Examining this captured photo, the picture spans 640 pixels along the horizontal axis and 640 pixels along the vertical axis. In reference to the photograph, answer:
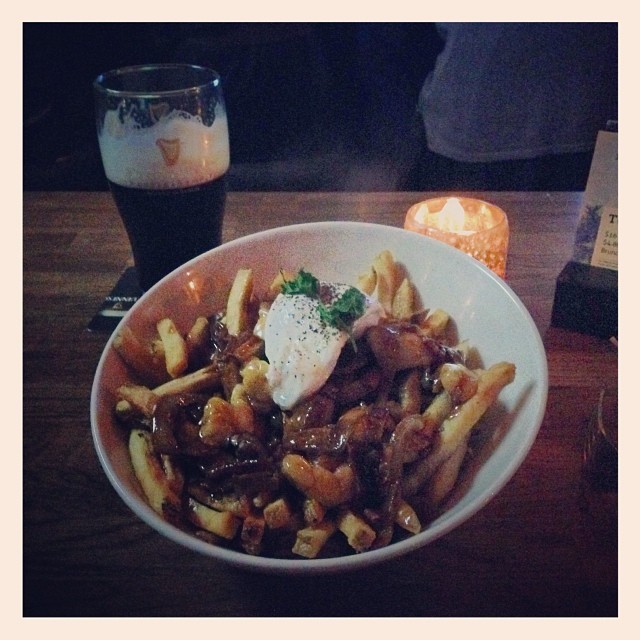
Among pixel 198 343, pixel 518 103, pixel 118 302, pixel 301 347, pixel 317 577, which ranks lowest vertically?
pixel 317 577

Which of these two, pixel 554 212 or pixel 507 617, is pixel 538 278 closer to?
pixel 554 212

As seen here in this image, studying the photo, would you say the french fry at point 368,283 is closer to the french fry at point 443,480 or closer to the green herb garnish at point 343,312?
the green herb garnish at point 343,312

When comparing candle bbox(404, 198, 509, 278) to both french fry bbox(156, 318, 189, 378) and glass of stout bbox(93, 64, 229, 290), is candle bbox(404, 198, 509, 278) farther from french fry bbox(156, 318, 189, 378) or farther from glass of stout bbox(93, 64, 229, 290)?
french fry bbox(156, 318, 189, 378)

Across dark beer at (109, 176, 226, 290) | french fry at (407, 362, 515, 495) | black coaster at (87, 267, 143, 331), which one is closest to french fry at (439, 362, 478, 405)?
french fry at (407, 362, 515, 495)

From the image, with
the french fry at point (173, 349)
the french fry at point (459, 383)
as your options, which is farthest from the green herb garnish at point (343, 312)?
the french fry at point (173, 349)

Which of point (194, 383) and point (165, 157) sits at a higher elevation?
point (165, 157)

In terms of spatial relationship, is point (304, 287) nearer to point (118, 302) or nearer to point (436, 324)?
point (436, 324)

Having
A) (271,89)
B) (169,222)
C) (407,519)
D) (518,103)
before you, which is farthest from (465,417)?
(271,89)
